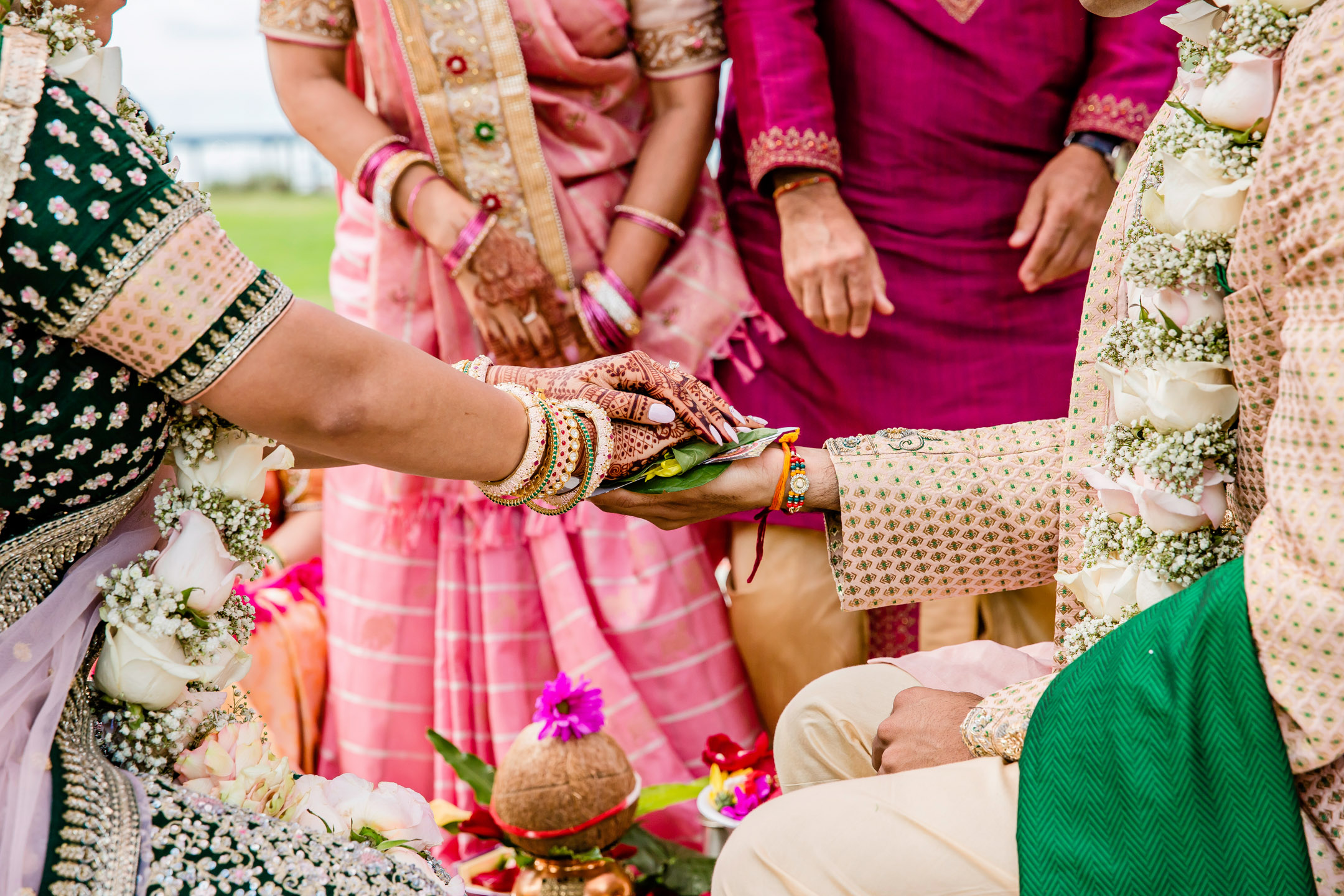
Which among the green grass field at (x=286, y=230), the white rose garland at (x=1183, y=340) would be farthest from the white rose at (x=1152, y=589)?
the green grass field at (x=286, y=230)

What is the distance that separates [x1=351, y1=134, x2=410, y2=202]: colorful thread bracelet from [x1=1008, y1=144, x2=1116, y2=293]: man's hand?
1099 millimetres

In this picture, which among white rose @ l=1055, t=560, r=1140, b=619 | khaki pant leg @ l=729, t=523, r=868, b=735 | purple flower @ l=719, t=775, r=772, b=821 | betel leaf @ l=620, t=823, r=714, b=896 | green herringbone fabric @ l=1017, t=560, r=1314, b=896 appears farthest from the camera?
khaki pant leg @ l=729, t=523, r=868, b=735

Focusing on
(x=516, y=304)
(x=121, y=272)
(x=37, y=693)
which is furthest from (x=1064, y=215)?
(x=37, y=693)

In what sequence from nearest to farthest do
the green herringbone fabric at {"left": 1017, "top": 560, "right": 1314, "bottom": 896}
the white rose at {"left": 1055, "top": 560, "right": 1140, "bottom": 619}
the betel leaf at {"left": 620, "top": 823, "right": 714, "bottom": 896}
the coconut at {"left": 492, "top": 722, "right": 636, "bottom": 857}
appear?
the green herringbone fabric at {"left": 1017, "top": 560, "right": 1314, "bottom": 896} → the white rose at {"left": 1055, "top": 560, "right": 1140, "bottom": 619} → the coconut at {"left": 492, "top": 722, "right": 636, "bottom": 857} → the betel leaf at {"left": 620, "top": 823, "right": 714, "bottom": 896}

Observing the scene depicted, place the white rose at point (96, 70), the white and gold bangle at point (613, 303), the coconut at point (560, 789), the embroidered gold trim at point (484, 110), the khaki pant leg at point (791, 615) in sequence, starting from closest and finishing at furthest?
the white rose at point (96, 70), the coconut at point (560, 789), the embroidered gold trim at point (484, 110), the white and gold bangle at point (613, 303), the khaki pant leg at point (791, 615)

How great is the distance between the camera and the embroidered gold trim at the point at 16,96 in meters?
0.90

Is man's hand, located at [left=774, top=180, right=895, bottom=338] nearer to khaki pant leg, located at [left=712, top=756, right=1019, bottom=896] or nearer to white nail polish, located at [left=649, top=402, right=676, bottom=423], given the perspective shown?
white nail polish, located at [left=649, top=402, right=676, bottom=423]

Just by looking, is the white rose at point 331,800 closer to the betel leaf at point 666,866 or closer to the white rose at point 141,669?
the white rose at point 141,669

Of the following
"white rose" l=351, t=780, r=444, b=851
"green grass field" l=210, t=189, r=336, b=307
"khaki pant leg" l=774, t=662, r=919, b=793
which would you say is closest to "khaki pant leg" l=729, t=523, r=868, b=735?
"khaki pant leg" l=774, t=662, r=919, b=793

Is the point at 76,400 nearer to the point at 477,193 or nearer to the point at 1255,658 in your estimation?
the point at 1255,658

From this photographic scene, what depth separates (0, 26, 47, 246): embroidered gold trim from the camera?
90 cm

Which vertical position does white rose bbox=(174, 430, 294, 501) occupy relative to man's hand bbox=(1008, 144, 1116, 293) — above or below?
below

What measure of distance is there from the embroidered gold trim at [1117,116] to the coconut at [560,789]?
134cm

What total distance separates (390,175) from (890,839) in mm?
1463
